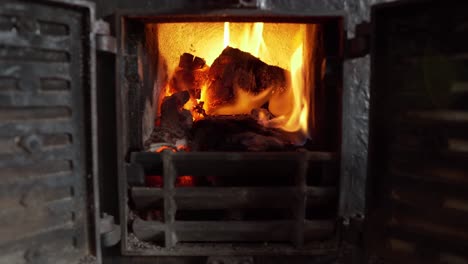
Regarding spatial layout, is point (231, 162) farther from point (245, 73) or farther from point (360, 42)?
point (245, 73)

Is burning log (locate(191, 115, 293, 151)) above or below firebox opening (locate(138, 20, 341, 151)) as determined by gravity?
below

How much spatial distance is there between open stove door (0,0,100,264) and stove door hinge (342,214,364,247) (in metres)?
1.17

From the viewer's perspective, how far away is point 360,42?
169cm

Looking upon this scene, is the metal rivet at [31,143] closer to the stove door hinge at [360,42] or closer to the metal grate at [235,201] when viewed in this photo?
the metal grate at [235,201]

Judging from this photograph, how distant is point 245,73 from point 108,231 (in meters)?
1.33

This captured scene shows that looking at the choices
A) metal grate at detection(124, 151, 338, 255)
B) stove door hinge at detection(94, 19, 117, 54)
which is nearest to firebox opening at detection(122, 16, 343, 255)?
metal grate at detection(124, 151, 338, 255)

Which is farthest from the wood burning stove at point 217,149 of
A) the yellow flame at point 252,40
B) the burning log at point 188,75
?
the yellow flame at point 252,40

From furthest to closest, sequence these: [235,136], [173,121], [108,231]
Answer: [173,121] → [235,136] → [108,231]

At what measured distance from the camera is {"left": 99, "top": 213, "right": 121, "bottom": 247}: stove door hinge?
5.91ft

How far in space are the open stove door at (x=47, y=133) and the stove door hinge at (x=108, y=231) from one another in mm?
50

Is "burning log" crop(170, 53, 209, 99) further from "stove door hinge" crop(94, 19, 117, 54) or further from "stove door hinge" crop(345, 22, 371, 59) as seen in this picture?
"stove door hinge" crop(345, 22, 371, 59)

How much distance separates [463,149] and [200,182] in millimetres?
1259

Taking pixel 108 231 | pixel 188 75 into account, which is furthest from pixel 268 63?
pixel 108 231

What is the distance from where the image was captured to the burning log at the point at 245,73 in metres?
2.57
